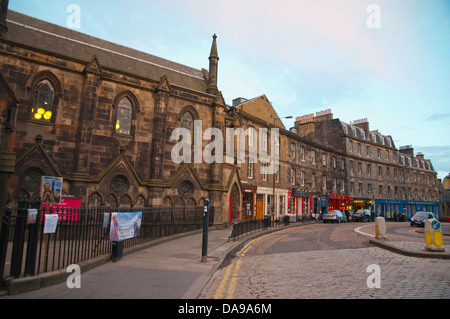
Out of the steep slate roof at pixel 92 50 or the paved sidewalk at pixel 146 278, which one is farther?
the steep slate roof at pixel 92 50

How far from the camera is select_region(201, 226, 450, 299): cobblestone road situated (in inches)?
231

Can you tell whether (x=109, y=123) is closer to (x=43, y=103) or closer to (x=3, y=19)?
(x=43, y=103)

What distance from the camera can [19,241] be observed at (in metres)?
5.75

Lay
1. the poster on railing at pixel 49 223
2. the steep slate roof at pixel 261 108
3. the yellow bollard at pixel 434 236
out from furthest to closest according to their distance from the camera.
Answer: the steep slate roof at pixel 261 108 → the yellow bollard at pixel 434 236 → the poster on railing at pixel 49 223

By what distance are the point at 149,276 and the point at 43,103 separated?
12522mm

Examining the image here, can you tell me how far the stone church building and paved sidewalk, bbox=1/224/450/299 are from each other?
6.87 metres

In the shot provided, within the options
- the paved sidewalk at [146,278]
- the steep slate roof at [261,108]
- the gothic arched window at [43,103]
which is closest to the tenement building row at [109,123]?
the gothic arched window at [43,103]

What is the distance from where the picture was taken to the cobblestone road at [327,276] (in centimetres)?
588

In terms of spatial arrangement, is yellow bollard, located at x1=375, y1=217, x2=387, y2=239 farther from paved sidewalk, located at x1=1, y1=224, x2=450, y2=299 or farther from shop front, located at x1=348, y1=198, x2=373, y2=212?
shop front, located at x1=348, y1=198, x2=373, y2=212

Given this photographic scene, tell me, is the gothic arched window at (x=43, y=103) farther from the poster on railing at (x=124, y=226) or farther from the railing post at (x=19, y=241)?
the railing post at (x=19, y=241)

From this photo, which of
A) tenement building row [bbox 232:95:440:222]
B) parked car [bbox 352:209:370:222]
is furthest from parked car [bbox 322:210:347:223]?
parked car [bbox 352:209:370:222]

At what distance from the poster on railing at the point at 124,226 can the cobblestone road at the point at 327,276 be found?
131 inches

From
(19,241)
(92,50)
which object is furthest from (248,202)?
(19,241)

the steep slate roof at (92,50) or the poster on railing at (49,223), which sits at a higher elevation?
the steep slate roof at (92,50)
